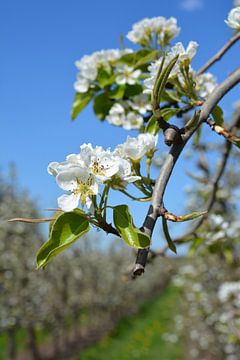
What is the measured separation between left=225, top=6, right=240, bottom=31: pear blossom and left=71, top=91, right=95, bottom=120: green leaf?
2.64 feet

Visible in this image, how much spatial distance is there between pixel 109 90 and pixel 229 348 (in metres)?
6.81

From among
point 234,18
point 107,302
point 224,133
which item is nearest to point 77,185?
point 224,133

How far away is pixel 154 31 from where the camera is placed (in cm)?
182

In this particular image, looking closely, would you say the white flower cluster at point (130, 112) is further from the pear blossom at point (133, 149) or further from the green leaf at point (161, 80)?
the green leaf at point (161, 80)

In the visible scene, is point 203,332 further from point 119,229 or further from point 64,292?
point 119,229

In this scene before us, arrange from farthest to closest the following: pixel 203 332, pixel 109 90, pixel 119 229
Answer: pixel 203 332
pixel 109 90
pixel 119 229

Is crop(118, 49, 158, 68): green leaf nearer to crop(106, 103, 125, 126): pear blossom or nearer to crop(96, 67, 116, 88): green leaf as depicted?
crop(96, 67, 116, 88): green leaf

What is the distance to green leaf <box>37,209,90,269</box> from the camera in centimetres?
80

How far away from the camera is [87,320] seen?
1919 centimetres

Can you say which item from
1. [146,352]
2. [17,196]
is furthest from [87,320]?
[17,196]

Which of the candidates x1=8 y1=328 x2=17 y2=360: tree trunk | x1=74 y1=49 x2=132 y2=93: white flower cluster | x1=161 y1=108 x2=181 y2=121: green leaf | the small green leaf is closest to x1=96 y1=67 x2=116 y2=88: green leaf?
x1=74 y1=49 x2=132 y2=93: white flower cluster

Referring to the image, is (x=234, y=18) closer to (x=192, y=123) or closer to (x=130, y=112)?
(x=192, y=123)

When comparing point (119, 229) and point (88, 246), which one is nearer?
point (119, 229)

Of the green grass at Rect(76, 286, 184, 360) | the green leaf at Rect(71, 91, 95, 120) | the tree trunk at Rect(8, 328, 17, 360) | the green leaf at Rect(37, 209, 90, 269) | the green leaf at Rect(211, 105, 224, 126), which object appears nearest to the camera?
the green leaf at Rect(37, 209, 90, 269)
